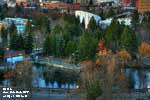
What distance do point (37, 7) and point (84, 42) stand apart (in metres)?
14.1

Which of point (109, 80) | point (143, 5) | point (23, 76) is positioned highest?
point (109, 80)

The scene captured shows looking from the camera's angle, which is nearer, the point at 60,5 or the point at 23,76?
the point at 23,76

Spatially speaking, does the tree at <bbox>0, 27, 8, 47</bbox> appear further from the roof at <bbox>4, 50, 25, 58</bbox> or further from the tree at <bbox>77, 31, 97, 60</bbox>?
the tree at <bbox>77, 31, 97, 60</bbox>

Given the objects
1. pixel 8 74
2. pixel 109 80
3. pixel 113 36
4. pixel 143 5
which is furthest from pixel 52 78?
pixel 143 5

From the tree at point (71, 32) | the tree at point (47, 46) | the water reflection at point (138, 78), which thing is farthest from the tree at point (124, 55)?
the tree at point (71, 32)

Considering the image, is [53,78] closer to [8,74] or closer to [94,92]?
[8,74]

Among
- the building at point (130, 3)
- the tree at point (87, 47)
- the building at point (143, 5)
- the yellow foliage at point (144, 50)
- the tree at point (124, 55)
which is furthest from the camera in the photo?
the building at point (130, 3)

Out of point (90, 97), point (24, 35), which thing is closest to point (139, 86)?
point (90, 97)

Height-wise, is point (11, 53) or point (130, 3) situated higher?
point (11, 53)

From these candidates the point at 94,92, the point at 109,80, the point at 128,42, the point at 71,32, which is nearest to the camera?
the point at 94,92

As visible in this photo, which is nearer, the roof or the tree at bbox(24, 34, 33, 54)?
the roof

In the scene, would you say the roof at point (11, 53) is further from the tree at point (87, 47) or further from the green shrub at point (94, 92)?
the green shrub at point (94, 92)

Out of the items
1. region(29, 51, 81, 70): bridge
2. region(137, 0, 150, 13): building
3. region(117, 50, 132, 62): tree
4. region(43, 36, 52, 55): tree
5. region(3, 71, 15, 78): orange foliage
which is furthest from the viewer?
region(137, 0, 150, 13): building

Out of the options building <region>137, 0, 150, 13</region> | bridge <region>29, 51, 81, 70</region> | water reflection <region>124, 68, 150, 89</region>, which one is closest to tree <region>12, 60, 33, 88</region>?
water reflection <region>124, 68, 150, 89</region>
